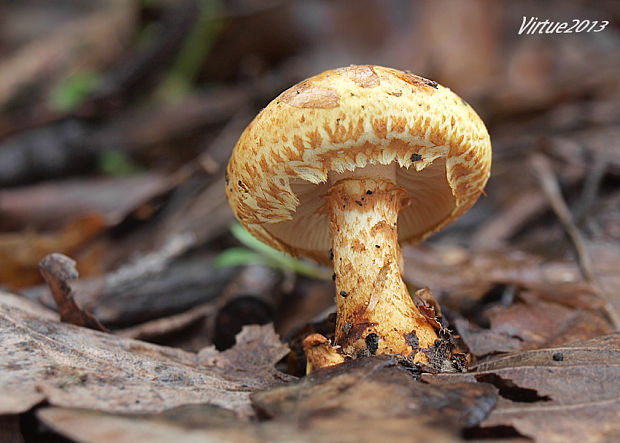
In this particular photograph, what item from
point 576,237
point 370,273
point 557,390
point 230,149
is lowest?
point 557,390

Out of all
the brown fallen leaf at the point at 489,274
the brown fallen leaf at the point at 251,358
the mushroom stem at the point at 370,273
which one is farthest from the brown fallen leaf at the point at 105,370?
the brown fallen leaf at the point at 489,274

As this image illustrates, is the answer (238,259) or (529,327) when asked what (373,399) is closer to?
(529,327)

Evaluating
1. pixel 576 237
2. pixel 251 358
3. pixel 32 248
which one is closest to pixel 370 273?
pixel 251 358

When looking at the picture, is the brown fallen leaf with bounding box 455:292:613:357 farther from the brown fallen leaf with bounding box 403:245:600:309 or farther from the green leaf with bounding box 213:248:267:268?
the green leaf with bounding box 213:248:267:268

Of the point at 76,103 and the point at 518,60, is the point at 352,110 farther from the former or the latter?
the point at 518,60

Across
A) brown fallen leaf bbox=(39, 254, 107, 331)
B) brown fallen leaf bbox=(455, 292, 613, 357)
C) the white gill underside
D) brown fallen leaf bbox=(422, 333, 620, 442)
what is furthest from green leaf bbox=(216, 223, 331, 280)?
brown fallen leaf bbox=(422, 333, 620, 442)

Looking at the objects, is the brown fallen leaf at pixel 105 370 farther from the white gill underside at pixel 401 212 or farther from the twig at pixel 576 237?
the twig at pixel 576 237
